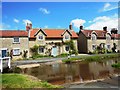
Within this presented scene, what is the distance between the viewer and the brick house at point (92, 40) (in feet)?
151

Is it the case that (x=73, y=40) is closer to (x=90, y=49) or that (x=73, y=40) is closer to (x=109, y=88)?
(x=90, y=49)

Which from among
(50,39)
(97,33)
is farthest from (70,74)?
→ (97,33)

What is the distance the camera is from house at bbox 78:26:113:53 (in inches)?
1813

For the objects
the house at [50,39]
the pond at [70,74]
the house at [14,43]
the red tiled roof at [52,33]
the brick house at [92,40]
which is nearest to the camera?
the pond at [70,74]

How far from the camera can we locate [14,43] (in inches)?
1457

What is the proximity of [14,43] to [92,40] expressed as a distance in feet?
62.8

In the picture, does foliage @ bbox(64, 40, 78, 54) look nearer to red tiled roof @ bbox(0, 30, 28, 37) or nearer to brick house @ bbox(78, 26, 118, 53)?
brick house @ bbox(78, 26, 118, 53)

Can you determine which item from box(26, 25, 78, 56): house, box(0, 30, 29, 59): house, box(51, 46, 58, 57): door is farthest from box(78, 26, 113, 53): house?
box(0, 30, 29, 59): house

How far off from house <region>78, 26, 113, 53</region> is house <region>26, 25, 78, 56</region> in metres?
3.47

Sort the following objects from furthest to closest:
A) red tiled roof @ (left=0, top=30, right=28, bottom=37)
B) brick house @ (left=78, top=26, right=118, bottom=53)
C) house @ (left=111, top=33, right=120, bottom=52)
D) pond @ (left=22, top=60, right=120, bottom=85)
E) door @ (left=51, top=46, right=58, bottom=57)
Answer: house @ (left=111, top=33, right=120, bottom=52) → brick house @ (left=78, top=26, right=118, bottom=53) → door @ (left=51, top=46, right=58, bottom=57) → red tiled roof @ (left=0, top=30, right=28, bottom=37) → pond @ (left=22, top=60, right=120, bottom=85)

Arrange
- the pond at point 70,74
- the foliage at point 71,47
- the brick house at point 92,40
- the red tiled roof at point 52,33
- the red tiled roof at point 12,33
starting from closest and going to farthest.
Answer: the pond at point 70,74, the red tiled roof at point 12,33, the red tiled roof at point 52,33, the foliage at point 71,47, the brick house at point 92,40

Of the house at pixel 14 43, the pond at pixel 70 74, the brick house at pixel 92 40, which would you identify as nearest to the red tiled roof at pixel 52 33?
the house at pixel 14 43

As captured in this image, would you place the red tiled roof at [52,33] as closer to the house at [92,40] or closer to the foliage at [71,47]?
the foliage at [71,47]

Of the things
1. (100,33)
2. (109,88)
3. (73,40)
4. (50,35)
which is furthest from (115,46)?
(109,88)
